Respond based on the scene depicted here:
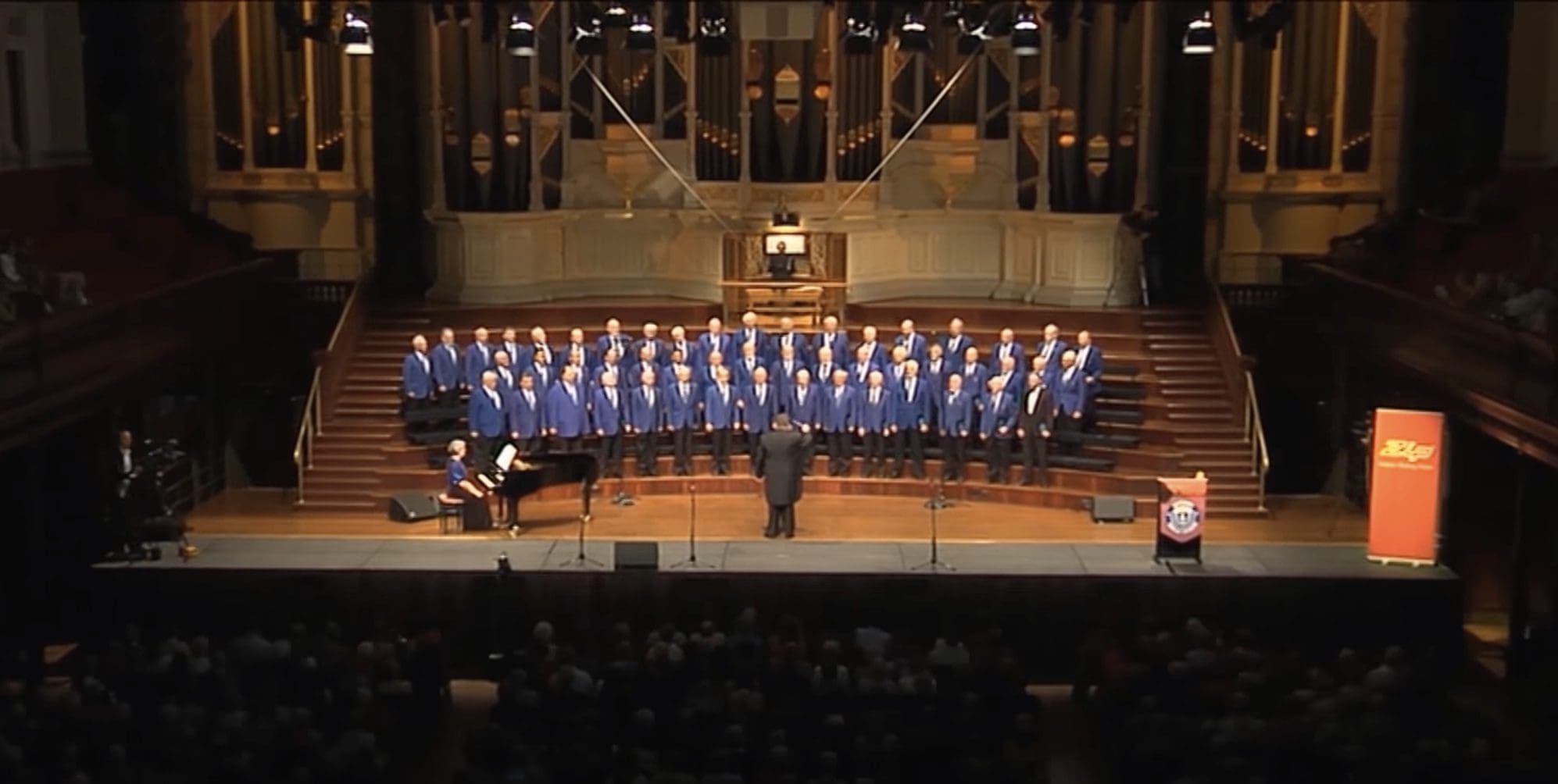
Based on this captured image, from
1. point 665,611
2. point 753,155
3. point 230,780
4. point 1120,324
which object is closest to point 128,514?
Result: point 665,611

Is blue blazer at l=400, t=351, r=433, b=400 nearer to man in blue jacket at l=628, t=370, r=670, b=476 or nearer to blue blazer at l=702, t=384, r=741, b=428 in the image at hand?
man in blue jacket at l=628, t=370, r=670, b=476

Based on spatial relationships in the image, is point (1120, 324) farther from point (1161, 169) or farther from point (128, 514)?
point (128, 514)

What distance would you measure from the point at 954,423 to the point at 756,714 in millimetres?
8052

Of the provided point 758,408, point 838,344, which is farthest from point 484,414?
point 838,344

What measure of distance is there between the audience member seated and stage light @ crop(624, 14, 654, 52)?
8.09 m

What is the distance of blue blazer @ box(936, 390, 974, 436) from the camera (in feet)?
61.4

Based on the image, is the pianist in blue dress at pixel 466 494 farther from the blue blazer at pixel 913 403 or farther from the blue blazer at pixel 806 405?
the blue blazer at pixel 913 403

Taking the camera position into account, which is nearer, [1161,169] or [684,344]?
[684,344]

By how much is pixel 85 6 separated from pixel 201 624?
353 inches

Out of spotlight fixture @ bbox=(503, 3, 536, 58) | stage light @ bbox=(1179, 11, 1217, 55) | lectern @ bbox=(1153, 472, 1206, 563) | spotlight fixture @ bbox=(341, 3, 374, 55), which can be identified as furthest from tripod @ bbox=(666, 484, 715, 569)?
stage light @ bbox=(1179, 11, 1217, 55)

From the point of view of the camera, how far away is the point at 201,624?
16.0 m

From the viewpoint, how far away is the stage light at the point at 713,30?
1992cm

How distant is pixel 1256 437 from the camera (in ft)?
62.8

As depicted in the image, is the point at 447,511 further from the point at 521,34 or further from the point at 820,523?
the point at 521,34
